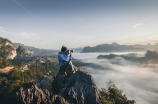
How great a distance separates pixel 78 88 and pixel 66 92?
8.31 ft

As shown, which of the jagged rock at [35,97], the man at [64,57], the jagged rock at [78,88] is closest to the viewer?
the man at [64,57]

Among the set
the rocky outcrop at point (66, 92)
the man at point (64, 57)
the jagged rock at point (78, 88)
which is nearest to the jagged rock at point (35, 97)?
the rocky outcrop at point (66, 92)

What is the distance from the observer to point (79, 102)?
1769 centimetres

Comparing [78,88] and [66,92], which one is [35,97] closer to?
[66,92]

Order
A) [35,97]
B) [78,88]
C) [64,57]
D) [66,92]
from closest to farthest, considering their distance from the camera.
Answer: [64,57] < [78,88] < [66,92] < [35,97]

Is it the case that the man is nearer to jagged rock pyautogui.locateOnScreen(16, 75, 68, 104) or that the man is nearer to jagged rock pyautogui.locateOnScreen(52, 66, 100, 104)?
jagged rock pyautogui.locateOnScreen(52, 66, 100, 104)

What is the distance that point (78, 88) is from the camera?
18.6 m

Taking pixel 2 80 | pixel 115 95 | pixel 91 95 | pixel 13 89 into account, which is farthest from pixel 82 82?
pixel 2 80

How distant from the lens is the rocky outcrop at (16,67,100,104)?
17.8 meters

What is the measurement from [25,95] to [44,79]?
4.54 m

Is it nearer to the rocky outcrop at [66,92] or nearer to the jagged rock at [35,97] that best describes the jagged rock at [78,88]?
the rocky outcrop at [66,92]

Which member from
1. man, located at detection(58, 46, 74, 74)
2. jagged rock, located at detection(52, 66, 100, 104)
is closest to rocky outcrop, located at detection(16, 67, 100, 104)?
jagged rock, located at detection(52, 66, 100, 104)

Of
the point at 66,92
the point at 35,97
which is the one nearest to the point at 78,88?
the point at 66,92

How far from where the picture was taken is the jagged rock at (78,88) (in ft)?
58.5
